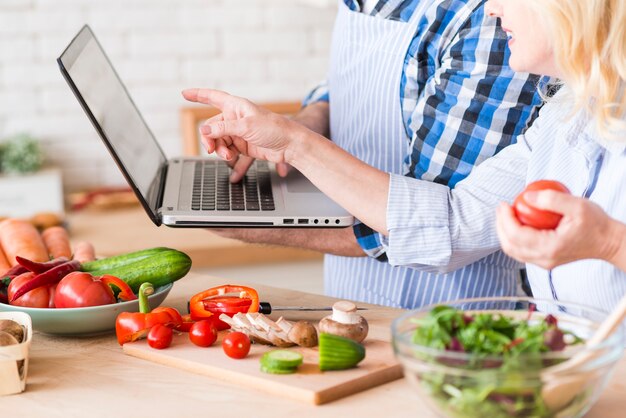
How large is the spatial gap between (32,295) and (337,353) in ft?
1.75

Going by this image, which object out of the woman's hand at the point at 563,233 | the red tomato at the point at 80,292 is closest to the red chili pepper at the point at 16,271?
the red tomato at the point at 80,292

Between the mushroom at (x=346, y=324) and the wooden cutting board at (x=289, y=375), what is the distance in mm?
26

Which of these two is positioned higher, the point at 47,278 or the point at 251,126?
the point at 251,126

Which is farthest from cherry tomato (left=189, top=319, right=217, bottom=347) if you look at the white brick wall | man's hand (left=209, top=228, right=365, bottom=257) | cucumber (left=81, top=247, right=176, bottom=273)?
the white brick wall

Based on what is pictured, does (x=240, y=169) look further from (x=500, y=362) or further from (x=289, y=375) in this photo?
(x=500, y=362)

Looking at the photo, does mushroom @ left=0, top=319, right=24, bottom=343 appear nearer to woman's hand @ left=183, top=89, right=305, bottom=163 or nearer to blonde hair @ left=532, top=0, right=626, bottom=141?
woman's hand @ left=183, top=89, right=305, bottom=163

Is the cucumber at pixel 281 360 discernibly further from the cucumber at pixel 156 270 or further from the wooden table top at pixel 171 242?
the wooden table top at pixel 171 242

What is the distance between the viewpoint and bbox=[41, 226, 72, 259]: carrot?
6.36 ft

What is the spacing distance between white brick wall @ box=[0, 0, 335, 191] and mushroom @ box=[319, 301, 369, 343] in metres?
2.02

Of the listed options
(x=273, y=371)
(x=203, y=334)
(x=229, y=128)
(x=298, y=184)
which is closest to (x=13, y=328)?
(x=203, y=334)

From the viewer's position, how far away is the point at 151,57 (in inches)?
133

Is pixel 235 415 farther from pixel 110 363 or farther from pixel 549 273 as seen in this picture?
pixel 549 273

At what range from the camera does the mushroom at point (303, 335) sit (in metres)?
1.42

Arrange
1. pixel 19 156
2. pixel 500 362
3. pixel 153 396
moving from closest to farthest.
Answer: pixel 500 362, pixel 153 396, pixel 19 156
